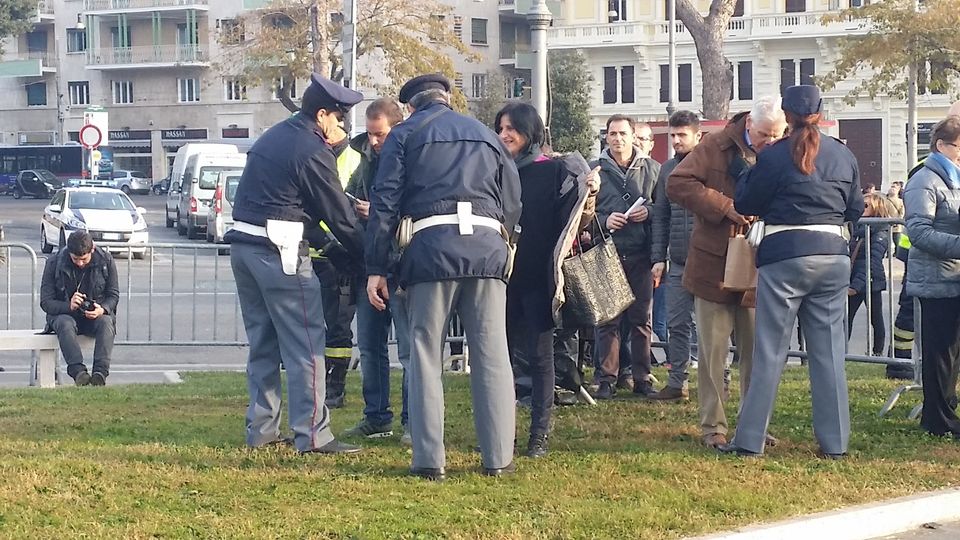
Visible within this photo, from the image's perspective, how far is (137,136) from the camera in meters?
79.1

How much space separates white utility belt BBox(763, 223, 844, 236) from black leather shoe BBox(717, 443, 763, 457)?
1.19 meters

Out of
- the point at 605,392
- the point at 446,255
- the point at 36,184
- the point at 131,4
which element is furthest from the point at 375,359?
the point at 131,4

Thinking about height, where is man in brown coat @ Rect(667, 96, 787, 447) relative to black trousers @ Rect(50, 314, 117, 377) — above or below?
above

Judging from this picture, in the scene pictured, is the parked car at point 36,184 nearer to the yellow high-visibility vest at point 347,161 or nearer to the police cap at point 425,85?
the yellow high-visibility vest at point 347,161

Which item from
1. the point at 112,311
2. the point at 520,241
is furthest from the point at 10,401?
the point at 520,241

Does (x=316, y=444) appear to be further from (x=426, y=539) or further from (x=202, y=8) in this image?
(x=202, y=8)

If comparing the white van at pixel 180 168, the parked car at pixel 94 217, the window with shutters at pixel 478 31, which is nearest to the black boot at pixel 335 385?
the parked car at pixel 94 217

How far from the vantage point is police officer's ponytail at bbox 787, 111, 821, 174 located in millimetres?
7398

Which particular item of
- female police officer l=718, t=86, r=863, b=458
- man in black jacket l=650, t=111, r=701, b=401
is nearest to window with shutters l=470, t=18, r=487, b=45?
man in black jacket l=650, t=111, r=701, b=401

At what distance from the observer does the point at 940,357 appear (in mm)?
8398

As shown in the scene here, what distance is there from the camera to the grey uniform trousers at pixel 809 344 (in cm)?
756

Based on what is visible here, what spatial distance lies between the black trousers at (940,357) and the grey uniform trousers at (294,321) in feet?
11.8

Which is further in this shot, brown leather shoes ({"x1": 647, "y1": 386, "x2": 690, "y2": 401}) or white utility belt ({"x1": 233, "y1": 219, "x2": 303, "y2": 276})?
brown leather shoes ({"x1": 647, "y1": 386, "x2": 690, "y2": 401})

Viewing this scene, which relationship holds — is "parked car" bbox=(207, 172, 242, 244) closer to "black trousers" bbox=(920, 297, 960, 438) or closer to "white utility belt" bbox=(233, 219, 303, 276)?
"white utility belt" bbox=(233, 219, 303, 276)
